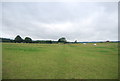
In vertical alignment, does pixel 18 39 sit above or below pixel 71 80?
above

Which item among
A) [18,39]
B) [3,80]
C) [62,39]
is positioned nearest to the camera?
[3,80]

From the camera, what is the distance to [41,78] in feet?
13.3

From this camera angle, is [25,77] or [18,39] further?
[18,39]

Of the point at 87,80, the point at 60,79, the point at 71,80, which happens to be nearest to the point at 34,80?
the point at 60,79

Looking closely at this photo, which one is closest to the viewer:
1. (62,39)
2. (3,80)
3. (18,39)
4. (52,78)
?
(3,80)

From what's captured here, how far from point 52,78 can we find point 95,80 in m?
2.03

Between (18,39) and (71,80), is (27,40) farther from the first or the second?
(71,80)

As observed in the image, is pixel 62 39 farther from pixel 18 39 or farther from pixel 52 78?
pixel 52 78

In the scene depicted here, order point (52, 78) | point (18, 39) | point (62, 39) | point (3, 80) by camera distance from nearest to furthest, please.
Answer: point (3, 80) → point (52, 78) → point (18, 39) → point (62, 39)

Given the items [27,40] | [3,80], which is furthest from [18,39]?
[3,80]

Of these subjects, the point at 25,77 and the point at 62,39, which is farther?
the point at 62,39

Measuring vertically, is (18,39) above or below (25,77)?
above

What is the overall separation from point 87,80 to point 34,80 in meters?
2.45

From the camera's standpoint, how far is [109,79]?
4242 millimetres
